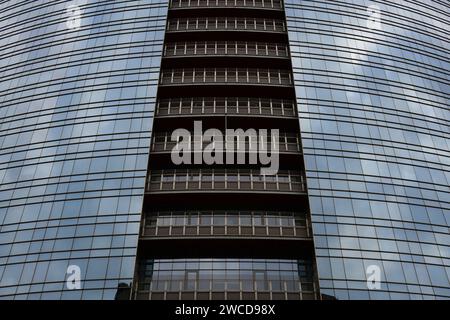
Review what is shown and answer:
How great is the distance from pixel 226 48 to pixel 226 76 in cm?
453

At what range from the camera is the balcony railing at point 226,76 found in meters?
52.9

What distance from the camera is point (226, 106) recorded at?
168 ft

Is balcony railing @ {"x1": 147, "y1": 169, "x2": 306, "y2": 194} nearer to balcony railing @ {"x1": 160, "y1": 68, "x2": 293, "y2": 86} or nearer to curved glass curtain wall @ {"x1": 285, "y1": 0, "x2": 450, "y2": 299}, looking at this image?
curved glass curtain wall @ {"x1": 285, "y1": 0, "x2": 450, "y2": 299}

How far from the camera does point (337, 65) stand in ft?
175

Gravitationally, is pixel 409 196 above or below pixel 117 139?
below

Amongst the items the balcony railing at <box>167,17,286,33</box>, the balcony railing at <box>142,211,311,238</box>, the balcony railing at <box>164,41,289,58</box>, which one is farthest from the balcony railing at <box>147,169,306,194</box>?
the balcony railing at <box>167,17,286,33</box>

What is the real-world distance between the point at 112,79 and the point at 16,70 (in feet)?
51.1

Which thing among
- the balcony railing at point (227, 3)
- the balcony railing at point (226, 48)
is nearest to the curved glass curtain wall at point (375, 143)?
the balcony railing at point (227, 3)

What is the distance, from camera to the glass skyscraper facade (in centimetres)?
4016

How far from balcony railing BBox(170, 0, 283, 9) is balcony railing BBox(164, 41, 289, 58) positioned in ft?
17.1

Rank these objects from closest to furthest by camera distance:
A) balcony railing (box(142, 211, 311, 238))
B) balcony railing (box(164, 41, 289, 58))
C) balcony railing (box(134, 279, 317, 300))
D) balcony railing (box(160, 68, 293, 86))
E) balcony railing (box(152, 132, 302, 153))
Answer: balcony railing (box(134, 279, 317, 300))
balcony railing (box(142, 211, 311, 238))
balcony railing (box(152, 132, 302, 153))
balcony railing (box(160, 68, 293, 86))
balcony railing (box(164, 41, 289, 58))

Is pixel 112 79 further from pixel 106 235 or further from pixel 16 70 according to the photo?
pixel 106 235
